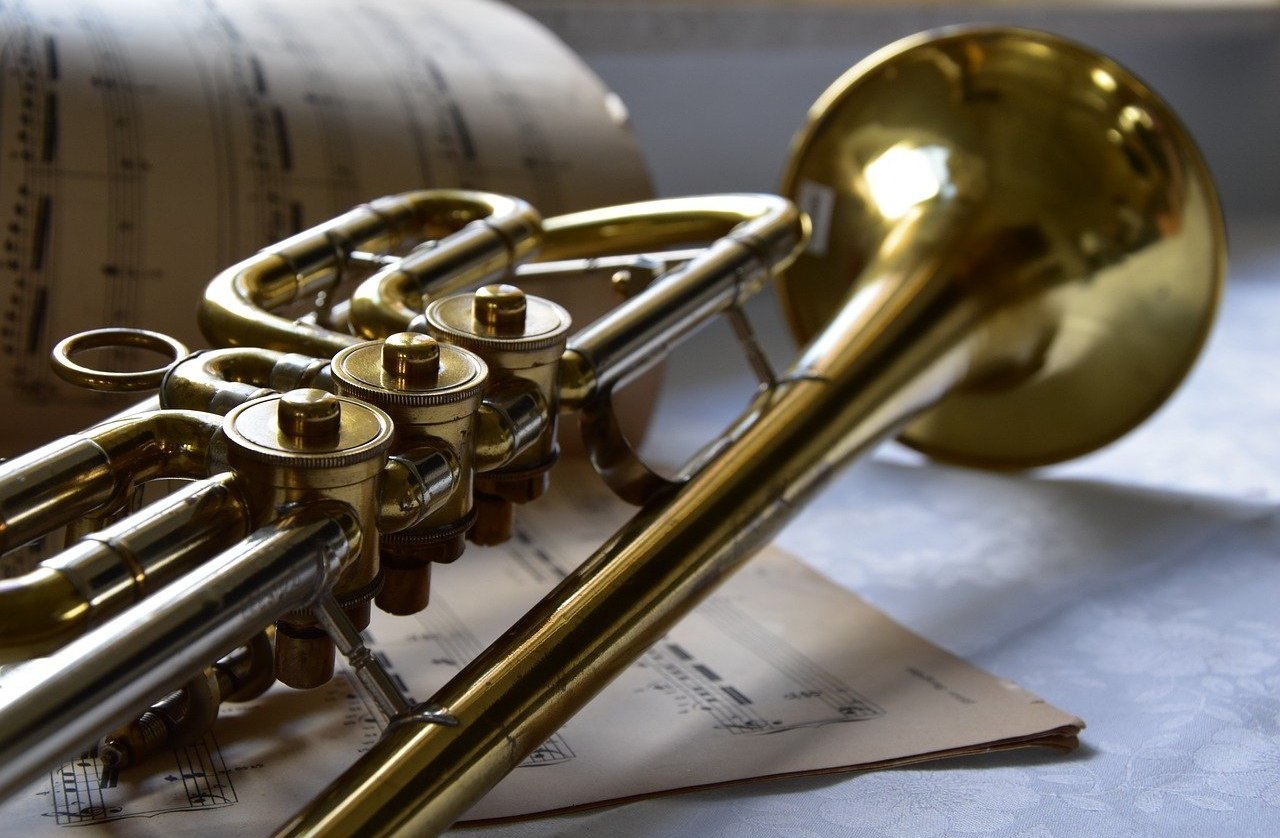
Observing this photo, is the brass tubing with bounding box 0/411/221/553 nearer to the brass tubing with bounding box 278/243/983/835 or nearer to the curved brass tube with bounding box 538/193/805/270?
the brass tubing with bounding box 278/243/983/835

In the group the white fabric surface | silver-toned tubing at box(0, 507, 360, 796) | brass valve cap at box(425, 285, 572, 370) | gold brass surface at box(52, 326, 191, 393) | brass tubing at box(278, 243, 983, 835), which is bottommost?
the white fabric surface

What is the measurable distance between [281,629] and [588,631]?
11 centimetres

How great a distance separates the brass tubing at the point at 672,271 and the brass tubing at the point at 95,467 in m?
0.15

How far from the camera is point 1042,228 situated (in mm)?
780

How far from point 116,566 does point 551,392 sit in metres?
0.18

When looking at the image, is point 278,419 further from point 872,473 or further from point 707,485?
point 872,473

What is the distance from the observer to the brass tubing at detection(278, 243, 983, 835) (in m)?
0.42

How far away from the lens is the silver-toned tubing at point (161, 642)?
0.33m

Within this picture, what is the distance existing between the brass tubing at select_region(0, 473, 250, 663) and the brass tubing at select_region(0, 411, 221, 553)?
0.03 metres

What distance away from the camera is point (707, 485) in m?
0.58

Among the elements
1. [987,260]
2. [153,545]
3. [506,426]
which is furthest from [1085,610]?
[153,545]

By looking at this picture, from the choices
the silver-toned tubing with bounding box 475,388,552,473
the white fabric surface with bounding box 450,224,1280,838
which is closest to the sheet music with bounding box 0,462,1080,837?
the white fabric surface with bounding box 450,224,1280,838

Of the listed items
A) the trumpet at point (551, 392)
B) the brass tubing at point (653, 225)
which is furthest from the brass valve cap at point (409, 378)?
the brass tubing at point (653, 225)

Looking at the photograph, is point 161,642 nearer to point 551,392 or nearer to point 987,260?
point 551,392
